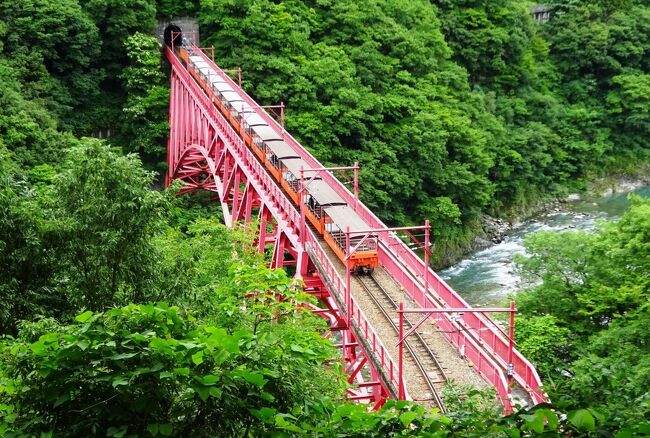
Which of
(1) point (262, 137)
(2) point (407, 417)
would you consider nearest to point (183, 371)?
(2) point (407, 417)

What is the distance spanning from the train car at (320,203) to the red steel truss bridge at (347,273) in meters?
0.47

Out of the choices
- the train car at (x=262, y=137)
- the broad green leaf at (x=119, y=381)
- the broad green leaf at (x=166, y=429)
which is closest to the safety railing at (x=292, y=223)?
the train car at (x=262, y=137)

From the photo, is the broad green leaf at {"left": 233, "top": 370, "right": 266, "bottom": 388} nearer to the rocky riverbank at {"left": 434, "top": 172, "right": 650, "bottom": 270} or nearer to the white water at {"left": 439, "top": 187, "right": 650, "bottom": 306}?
the white water at {"left": 439, "top": 187, "right": 650, "bottom": 306}

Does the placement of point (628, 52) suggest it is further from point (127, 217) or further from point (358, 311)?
point (127, 217)

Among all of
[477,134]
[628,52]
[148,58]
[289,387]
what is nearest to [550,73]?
[628,52]

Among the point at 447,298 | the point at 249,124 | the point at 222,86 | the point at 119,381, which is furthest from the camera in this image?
the point at 222,86

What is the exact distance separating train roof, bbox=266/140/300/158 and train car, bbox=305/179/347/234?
2901 mm

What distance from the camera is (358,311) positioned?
1923cm

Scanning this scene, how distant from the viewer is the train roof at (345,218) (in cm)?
2389

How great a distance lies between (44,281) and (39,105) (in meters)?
28.1

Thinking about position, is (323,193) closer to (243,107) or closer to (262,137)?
(262,137)

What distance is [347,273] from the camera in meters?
20.1

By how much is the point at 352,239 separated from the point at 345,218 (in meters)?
1.24

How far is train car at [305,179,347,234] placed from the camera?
82.1ft
